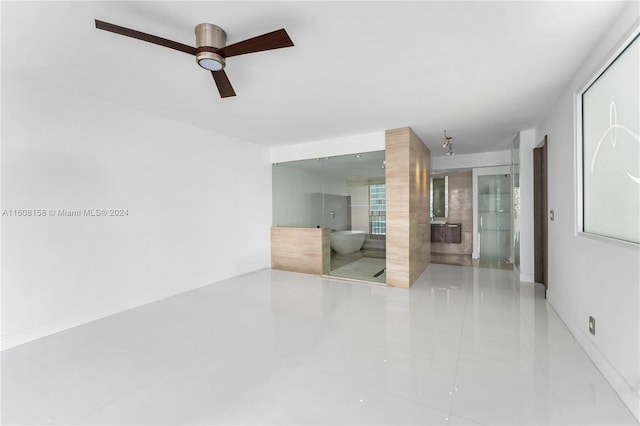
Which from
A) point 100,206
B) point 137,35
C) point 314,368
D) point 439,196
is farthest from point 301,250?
point 137,35

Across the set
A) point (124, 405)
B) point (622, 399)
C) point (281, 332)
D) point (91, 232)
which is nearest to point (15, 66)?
point (91, 232)

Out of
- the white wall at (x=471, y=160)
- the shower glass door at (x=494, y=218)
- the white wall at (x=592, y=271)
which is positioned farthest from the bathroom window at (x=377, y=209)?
the shower glass door at (x=494, y=218)

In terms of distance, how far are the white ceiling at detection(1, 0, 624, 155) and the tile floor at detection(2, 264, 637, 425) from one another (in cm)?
260

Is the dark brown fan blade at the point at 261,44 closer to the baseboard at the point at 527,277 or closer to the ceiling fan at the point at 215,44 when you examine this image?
the ceiling fan at the point at 215,44

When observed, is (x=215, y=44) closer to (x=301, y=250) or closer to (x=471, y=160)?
(x=301, y=250)

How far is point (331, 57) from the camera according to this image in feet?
7.86

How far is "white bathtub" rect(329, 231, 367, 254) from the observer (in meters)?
5.37

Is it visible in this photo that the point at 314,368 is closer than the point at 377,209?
Yes

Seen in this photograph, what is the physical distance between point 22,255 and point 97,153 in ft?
4.30

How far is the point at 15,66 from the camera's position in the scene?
8.20 ft

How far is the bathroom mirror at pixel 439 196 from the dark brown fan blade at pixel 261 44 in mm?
6519

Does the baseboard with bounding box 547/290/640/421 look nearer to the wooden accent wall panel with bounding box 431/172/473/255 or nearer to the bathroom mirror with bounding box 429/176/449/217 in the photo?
the wooden accent wall panel with bounding box 431/172/473/255

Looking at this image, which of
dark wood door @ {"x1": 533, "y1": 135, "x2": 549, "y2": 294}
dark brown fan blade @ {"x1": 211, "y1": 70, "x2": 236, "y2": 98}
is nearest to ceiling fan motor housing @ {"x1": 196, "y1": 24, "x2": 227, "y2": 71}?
dark brown fan blade @ {"x1": 211, "y1": 70, "x2": 236, "y2": 98}

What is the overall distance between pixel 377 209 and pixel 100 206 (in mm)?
4013
